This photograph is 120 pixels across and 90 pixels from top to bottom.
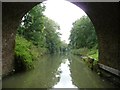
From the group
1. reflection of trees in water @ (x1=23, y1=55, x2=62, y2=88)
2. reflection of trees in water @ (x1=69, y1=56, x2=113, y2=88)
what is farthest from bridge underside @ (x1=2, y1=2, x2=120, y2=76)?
reflection of trees in water @ (x1=23, y1=55, x2=62, y2=88)

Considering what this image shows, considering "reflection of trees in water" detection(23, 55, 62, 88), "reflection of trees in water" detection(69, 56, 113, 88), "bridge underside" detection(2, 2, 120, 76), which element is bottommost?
"reflection of trees in water" detection(69, 56, 113, 88)

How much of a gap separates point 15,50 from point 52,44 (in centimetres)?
Answer: 4336

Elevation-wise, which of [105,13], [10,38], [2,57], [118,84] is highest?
[105,13]

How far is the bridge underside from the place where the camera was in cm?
1323

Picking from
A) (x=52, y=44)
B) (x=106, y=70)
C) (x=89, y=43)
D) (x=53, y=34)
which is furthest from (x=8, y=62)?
(x=52, y=44)

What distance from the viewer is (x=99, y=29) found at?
16.3 metres

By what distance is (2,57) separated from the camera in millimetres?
12875

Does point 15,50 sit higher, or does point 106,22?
point 106,22

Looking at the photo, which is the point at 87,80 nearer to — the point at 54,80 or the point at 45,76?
the point at 54,80

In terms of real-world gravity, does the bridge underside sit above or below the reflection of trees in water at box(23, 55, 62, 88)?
above

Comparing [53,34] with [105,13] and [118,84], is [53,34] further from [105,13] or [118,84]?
[118,84]

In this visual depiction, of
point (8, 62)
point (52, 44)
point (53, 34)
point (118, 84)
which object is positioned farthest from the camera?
point (52, 44)

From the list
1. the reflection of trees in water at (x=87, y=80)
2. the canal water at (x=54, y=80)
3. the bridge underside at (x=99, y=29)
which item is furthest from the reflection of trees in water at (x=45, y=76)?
→ the bridge underside at (x=99, y=29)

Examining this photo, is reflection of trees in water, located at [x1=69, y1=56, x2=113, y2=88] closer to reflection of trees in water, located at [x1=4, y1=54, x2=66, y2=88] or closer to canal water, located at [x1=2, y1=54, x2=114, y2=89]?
canal water, located at [x1=2, y1=54, x2=114, y2=89]
